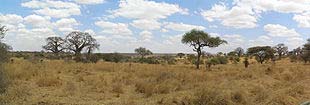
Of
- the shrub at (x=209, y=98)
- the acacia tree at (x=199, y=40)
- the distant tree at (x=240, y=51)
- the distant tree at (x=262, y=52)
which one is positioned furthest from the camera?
the distant tree at (x=240, y=51)

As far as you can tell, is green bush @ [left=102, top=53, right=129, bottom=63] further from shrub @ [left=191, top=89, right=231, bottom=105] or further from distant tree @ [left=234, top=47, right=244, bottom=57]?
shrub @ [left=191, top=89, right=231, bottom=105]

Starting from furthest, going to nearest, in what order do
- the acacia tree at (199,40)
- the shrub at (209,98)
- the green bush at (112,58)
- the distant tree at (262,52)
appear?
the green bush at (112,58), the distant tree at (262,52), the acacia tree at (199,40), the shrub at (209,98)

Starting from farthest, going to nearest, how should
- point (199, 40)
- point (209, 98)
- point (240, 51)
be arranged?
point (240, 51)
point (199, 40)
point (209, 98)

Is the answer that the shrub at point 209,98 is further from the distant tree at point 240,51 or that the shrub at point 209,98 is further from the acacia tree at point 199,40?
the distant tree at point 240,51

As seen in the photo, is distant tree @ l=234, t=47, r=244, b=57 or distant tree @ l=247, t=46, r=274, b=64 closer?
distant tree @ l=247, t=46, r=274, b=64

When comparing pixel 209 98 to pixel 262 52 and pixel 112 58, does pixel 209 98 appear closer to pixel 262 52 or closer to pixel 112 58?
pixel 262 52

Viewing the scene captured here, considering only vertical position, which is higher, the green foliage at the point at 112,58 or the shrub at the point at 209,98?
the green foliage at the point at 112,58

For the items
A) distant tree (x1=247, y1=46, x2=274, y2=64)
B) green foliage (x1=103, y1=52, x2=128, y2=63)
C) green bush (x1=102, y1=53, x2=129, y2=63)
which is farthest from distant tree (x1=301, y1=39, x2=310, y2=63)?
green foliage (x1=103, y1=52, x2=128, y2=63)

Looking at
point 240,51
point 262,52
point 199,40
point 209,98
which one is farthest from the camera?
point 240,51

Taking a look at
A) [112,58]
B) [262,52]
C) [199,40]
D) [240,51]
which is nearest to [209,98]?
[199,40]

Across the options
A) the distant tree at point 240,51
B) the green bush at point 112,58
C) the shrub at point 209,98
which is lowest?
the shrub at point 209,98

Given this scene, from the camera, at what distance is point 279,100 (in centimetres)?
1362

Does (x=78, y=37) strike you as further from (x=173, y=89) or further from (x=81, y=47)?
(x=173, y=89)

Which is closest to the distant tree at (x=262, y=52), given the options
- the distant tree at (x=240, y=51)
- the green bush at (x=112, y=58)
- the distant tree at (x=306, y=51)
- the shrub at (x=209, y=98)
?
the distant tree at (x=306, y=51)
